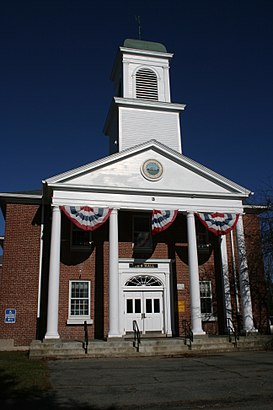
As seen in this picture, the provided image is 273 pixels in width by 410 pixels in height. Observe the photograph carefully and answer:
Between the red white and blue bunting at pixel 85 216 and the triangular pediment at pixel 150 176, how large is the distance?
3.39 feet

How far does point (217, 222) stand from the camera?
67.1 ft

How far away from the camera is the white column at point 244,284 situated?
19.7m

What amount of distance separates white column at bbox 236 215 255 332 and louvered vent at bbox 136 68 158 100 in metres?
10.6

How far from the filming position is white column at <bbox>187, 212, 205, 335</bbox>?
61.8ft

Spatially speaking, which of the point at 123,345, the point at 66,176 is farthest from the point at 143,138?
the point at 123,345

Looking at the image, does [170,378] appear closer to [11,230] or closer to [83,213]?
[83,213]

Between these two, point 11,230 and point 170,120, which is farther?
point 170,120

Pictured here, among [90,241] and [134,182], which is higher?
[134,182]

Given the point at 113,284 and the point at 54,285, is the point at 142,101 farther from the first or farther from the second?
the point at 54,285

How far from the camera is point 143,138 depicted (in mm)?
24969

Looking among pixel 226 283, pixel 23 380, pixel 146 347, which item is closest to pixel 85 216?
pixel 146 347

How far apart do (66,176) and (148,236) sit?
18.7ft

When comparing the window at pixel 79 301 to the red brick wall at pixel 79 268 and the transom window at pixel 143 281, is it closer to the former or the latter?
the red brick wall at pixel 79 268

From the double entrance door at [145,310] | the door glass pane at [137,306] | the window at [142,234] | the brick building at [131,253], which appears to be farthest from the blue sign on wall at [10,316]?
the window at [142,234]
